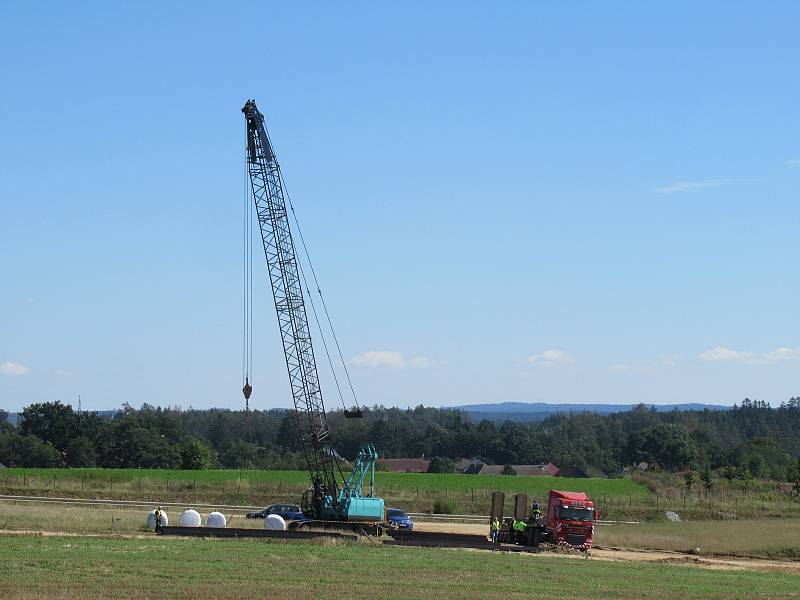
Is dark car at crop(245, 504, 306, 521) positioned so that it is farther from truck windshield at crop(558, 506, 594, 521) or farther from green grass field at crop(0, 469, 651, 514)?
green grass field at crop(0, 469, 651, 514)

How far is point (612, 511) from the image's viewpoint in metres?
90.2

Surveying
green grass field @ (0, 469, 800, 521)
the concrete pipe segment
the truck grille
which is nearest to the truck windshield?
the truck grille

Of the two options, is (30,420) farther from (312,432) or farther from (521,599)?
(521,599)

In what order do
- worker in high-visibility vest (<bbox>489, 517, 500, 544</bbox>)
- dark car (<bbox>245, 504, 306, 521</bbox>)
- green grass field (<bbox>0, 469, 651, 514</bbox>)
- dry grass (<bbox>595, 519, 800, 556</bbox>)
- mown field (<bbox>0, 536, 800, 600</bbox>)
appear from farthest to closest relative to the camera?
green grass field (<bbox>0, 469, 651, 514</bbox>), dark car (<bbox>245, 504, 306, 521</bbox>), dry grass (<bbox>595, 519, 800, 556</bbox>), worker in high-visibility vest (<bbox>489, 517, 500, 544</bbox>), mown field (<bbox>0, 536, 800, 600</bbox>)

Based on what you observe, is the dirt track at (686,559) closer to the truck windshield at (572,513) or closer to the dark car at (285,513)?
the truck windshield at (572,513)

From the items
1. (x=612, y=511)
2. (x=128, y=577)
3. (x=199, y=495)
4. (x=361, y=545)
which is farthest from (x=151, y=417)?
(x=128, y=577)

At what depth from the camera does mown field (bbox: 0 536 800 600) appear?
33781 mm

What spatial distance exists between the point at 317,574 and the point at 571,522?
70.6ft

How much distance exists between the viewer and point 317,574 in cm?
3838

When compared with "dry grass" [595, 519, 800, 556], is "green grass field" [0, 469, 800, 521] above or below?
above

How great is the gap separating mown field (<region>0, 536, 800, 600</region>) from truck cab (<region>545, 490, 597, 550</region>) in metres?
6.14

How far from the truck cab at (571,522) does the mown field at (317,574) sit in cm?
614

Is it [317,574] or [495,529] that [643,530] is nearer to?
[495,529]

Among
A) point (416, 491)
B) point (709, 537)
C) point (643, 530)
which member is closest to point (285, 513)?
point (643, 530)
